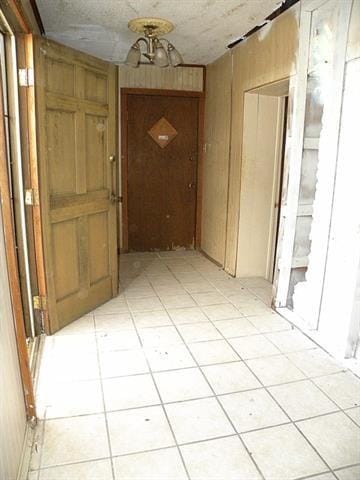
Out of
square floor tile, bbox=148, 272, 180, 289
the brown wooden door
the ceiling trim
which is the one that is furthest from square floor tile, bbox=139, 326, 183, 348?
the ceiling trim

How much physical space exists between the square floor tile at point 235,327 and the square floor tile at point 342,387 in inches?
28.2

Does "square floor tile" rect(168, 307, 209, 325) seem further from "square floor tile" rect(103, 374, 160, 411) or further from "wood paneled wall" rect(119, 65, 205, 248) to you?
"wood paneled wall" rect(119, 65, 205, 248)

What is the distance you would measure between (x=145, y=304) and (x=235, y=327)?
896 mm

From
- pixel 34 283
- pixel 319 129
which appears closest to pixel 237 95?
pixel 319 129

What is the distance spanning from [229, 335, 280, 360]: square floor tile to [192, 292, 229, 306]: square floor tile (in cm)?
70

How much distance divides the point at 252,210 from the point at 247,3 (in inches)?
77.4

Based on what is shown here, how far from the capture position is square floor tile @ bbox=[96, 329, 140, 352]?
2689 mm

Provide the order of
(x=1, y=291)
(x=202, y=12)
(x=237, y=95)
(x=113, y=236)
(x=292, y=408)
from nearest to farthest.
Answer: (x=1, y=291)
(x=292, y=408)
(x=202, y=12)
(x=113, y=236)
(x=237, y=95)

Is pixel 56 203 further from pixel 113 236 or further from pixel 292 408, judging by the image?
pixel 292 408

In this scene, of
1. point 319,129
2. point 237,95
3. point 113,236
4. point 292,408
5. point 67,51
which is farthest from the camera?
point 237,95

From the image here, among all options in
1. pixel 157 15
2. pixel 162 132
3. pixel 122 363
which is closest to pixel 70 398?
pixel 122 363

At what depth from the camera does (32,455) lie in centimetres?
172

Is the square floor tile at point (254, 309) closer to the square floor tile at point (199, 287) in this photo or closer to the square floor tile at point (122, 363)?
the square floor tile at point (199, 287)

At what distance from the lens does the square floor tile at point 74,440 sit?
1.72 m
